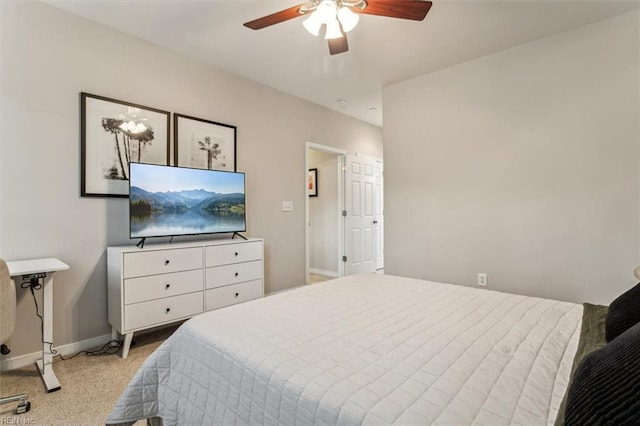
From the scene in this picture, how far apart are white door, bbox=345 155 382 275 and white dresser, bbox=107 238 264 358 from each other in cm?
226

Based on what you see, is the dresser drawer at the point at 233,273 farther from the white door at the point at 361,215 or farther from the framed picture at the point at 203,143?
the white door at the point at 361,215

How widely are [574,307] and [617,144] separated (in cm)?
174

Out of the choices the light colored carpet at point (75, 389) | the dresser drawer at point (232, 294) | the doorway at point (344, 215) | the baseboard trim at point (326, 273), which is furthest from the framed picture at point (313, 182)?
the light colored carpet at point (75, 389)

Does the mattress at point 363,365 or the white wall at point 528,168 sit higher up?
the white wall at point 528,168

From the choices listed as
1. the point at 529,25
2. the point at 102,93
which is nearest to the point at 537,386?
the point at 529,25

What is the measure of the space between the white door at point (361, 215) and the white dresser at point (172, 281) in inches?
88.8

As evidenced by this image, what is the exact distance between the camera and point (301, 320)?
1324 mm

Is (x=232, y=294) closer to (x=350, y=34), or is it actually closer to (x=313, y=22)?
(x=313, y=22)

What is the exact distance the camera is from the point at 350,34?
265 centimetres

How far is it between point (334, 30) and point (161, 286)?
223cm

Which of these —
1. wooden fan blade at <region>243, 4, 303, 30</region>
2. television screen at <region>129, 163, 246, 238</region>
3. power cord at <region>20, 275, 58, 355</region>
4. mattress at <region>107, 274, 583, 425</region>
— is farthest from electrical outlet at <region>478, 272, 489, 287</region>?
power cord at <region>20, 275, 58, 355</region>

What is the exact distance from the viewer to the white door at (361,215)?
4961mm

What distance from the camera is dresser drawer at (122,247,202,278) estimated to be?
7.44 ft

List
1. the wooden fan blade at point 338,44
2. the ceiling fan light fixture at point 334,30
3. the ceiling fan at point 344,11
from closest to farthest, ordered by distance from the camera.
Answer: the ceiling fan at point 344,11
the ceiling fan light fixture at point 334,30
the wooden fan blade at point 338,44
